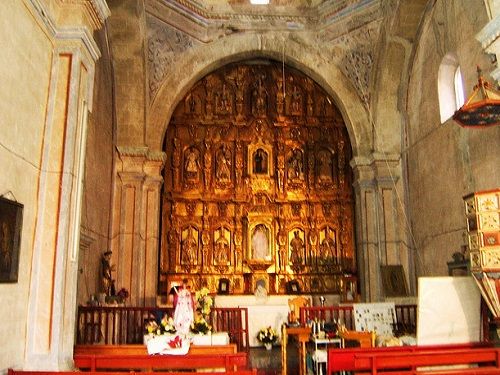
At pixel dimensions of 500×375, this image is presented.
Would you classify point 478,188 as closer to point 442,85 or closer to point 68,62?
point 442,85

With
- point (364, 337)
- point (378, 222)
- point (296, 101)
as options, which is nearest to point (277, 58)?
point (296, 101)

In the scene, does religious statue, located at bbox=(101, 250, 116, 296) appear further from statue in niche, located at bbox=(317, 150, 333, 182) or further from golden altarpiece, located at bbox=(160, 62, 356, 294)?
statue in niche, located at bbox=(317, 150, 333, 182)

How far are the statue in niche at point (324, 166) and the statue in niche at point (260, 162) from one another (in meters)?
1.74

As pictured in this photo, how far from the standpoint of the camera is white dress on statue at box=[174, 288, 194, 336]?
29.6 ft

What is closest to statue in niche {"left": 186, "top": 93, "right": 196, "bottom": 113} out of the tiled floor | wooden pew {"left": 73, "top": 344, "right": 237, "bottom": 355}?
the tiled floor

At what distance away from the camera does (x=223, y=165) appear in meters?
16.1

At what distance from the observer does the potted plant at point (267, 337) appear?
40.9 feet

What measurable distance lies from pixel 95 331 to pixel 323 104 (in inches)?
392

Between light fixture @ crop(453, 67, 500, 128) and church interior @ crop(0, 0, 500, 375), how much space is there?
1.57 meters

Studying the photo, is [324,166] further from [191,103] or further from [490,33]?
[490,33]

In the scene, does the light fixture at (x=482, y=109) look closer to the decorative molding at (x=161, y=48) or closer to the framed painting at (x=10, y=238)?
the framed painting at (x=10, y=238)

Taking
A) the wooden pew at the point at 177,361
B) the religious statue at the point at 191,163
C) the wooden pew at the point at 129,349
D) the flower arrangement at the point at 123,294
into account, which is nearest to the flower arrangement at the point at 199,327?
the wooden pew at the point at 129,349

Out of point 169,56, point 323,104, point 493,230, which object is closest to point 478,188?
point 493,230

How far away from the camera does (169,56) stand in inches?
598
